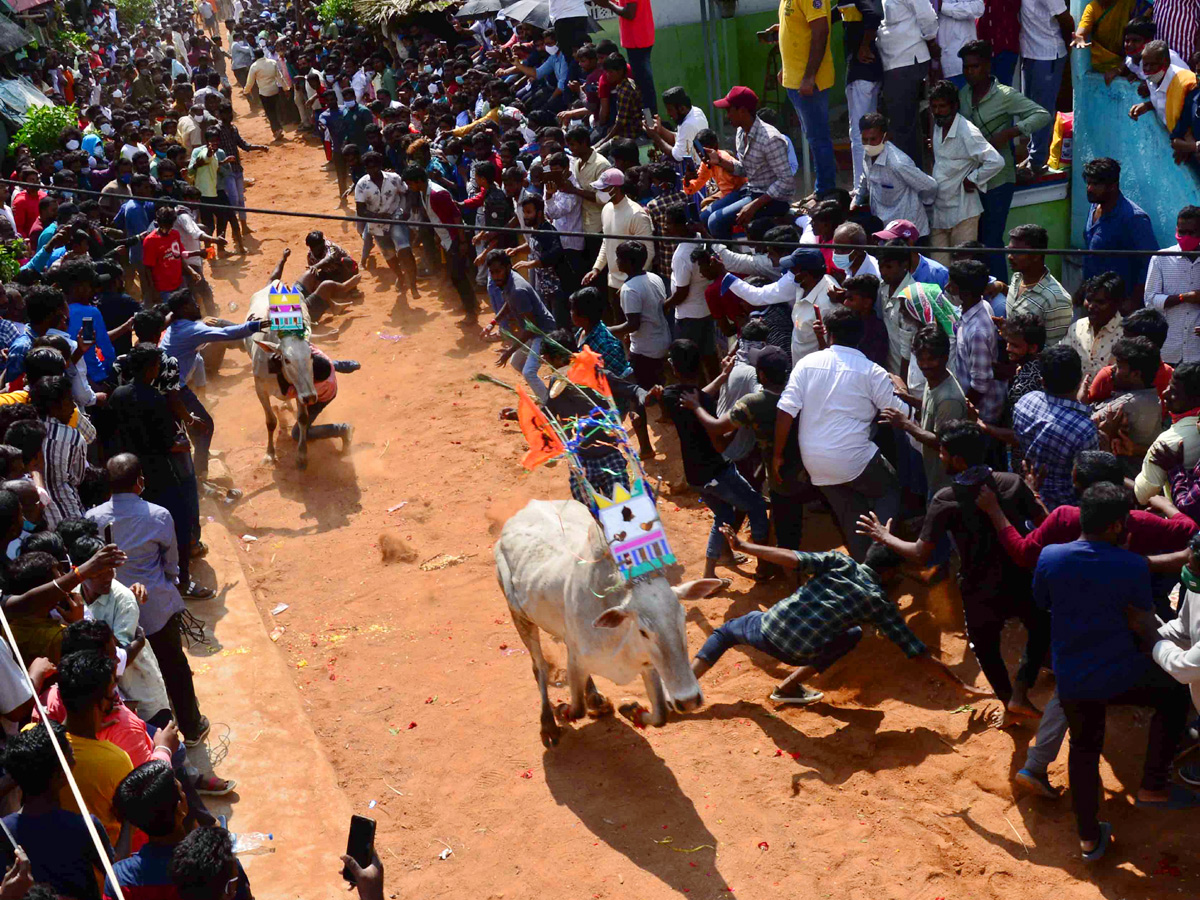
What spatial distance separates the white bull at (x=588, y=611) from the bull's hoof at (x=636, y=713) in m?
0.07

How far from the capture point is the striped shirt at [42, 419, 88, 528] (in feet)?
25.5

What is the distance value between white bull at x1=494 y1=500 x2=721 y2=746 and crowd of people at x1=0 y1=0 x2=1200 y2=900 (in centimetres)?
57

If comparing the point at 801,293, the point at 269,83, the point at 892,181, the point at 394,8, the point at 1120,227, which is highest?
the point at 394,8

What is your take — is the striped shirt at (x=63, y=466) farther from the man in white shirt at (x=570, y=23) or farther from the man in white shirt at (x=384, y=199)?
the man in white shirt at (x=570, y=23)

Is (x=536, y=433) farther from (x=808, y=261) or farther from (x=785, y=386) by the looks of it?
(x=808, y=261)

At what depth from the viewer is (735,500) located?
8.84m

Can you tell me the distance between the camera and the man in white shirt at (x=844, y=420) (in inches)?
305

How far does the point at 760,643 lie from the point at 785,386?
1833 mm

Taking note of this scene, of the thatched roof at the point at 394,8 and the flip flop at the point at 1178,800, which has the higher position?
the thatched roof at the point at 394,8

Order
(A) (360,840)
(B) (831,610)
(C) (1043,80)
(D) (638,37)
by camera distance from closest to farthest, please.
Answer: (A) (360,840)
(B) (831,610)
(C) (1043,80)
(D) (638,37)

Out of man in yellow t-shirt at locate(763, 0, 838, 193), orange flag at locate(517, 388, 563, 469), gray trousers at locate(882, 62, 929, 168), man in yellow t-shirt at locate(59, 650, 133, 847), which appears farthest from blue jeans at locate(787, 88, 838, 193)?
man in yellow t-shirt at locate(59, 650, 133, 847)

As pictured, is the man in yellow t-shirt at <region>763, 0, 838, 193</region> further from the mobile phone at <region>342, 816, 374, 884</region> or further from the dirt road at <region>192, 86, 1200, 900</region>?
the mobile phone at <region>342, 816, 374, 884</region>

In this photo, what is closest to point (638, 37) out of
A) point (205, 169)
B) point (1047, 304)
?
point (205, 169)

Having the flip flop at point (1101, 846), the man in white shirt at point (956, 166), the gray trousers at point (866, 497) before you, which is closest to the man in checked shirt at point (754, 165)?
the man in white shirt at point (956, 166)
